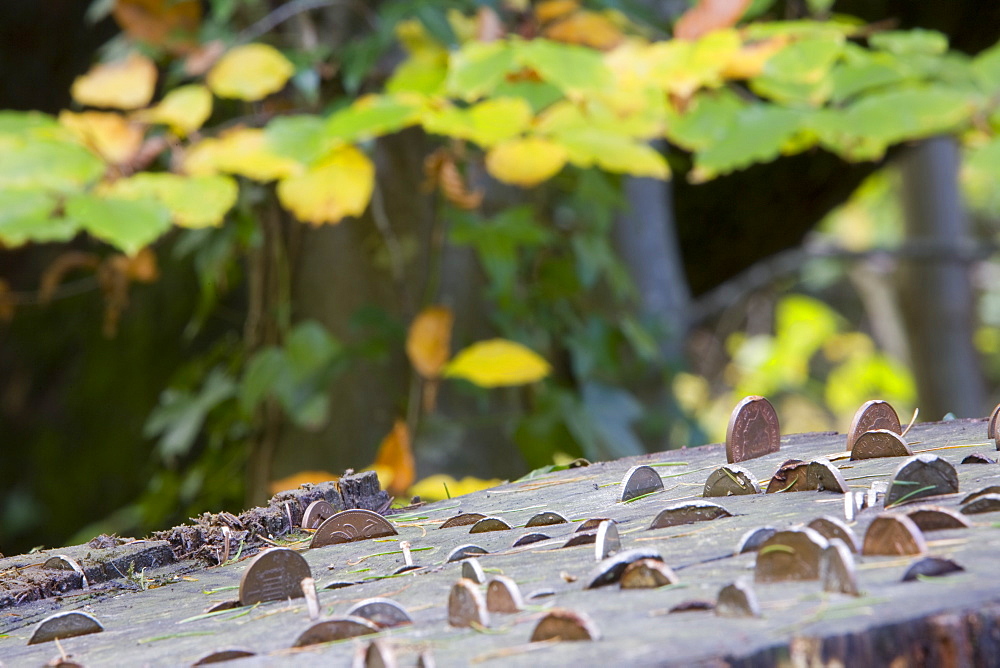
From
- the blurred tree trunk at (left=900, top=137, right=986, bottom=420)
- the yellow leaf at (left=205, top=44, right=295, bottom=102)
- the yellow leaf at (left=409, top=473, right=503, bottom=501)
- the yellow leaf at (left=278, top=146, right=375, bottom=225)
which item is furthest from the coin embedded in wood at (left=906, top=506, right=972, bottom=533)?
the blurred tree trunk at (left=900, top=137, right=986, bottom=420)

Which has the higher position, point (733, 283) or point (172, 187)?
point (172, 187)

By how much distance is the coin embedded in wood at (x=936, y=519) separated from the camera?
58cm

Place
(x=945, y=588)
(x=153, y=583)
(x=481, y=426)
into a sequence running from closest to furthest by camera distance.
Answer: (x=945, y=588)
(x=153, y=583)
(x=481, y=426)

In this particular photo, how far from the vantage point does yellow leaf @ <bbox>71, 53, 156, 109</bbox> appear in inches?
73.6

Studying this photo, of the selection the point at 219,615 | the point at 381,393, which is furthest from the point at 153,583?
the point at 381,393

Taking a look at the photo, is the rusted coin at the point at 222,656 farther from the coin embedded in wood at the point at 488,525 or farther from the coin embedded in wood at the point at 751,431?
the coin embedded in wood at the point at 751,431

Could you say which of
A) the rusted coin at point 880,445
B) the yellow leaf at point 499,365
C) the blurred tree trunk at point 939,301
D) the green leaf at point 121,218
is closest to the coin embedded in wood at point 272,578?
the rusted coin at point 880,445

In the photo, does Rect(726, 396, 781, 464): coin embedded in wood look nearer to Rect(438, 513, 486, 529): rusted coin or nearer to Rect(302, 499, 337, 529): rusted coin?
Rect(438, 513, 486, 529): rusted coin

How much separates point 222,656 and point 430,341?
55.1 inches

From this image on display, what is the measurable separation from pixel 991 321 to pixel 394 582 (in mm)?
10254

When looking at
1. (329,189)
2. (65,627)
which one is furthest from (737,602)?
(329,189)

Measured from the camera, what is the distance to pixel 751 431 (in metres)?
0.96

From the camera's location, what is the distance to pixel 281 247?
2.27 metres

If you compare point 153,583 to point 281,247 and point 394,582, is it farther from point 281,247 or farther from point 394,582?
point 281,247
